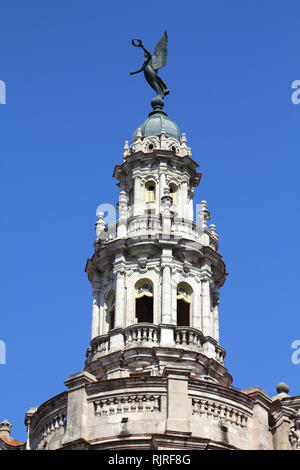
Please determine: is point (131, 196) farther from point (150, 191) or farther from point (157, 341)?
point (157, 341)

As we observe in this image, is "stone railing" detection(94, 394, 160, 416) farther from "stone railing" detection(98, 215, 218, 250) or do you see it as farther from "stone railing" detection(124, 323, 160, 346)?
"stone railing" detection(98, 215, 218, 250)

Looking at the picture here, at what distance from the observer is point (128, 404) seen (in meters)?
39.6

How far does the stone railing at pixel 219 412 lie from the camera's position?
131 ft

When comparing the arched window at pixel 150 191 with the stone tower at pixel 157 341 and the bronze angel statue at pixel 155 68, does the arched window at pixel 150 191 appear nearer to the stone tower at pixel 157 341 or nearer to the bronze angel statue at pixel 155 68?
the stone tower at pixel 157 341

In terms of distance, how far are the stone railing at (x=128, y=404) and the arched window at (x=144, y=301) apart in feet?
42.3

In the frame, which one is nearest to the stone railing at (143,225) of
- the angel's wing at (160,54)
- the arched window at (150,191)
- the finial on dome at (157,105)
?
the arched window at (150,191)

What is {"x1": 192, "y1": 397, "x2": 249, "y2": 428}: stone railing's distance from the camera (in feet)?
131

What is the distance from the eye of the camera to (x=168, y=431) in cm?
3822

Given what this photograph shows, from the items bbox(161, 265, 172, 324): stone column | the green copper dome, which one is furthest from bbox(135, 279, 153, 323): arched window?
the green copper dome

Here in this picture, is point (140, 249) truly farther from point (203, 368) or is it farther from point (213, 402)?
point (213, 402)

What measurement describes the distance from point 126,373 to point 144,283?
197 inches

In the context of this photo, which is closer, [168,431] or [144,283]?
[168,431]
